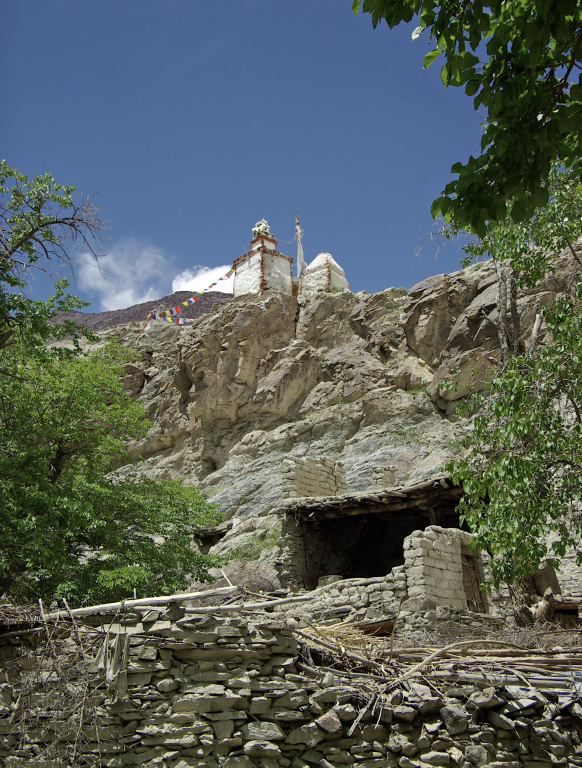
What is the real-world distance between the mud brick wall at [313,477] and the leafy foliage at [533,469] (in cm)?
994

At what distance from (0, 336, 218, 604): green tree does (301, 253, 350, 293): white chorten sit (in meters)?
21.8

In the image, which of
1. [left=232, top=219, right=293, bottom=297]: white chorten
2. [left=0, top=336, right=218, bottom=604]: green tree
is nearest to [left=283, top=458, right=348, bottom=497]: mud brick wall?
[left=0, top=336, right=218, bottom=604]: green tree

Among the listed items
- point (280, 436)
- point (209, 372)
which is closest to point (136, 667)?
point (280, 436)

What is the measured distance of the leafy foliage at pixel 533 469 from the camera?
21.9 feet

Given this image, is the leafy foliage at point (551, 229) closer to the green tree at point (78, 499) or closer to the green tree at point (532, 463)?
the green tree at point (532, 463)

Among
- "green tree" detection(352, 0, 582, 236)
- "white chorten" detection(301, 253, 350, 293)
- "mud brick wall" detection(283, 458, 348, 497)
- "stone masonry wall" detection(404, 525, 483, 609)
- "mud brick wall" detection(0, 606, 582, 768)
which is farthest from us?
"white chorten" detection(301, 253, 350, 293)

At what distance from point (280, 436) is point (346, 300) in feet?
30.0

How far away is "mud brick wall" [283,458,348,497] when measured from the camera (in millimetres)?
17281

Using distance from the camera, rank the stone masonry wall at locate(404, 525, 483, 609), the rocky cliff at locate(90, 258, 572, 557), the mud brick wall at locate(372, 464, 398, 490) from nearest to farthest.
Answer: the stone masonry wall at locate(404, 525, 483, 609) < the mud brick wall at locate(372, 464, 398, 490) < the rocky cliff at locate(90, 258, 572, 557)

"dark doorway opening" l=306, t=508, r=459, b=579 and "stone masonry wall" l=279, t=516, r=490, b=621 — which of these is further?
"dark doorway opening" l=306, t=508, r=459, b=579

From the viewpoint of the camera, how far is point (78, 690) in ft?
17.5

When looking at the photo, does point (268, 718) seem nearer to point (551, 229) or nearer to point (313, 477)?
→ point (551, 229)

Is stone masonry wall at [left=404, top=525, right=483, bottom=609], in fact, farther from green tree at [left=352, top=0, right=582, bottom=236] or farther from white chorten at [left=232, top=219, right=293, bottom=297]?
white chorten at [left=232, top=219, right=293, bottom=297]

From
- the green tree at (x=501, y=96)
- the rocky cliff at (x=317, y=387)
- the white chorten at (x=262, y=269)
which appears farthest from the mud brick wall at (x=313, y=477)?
the white chorten at (x=262, y=269)
